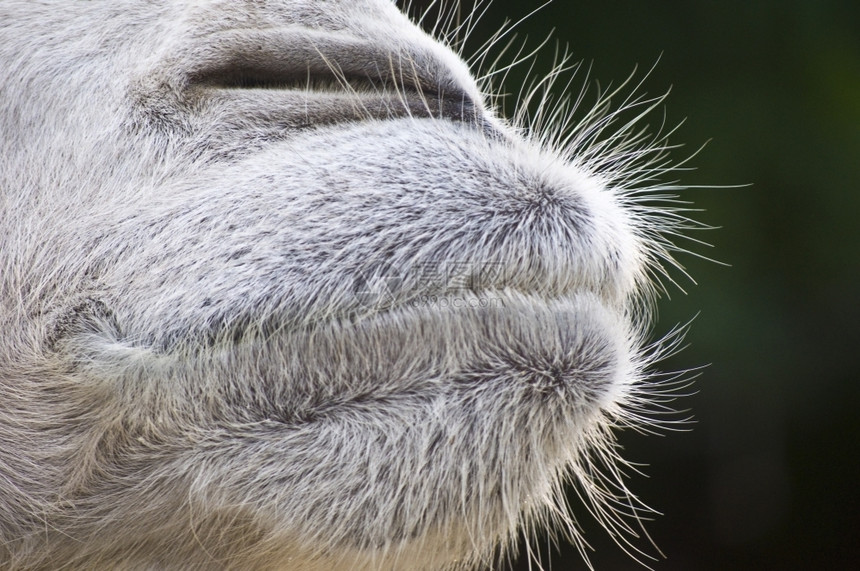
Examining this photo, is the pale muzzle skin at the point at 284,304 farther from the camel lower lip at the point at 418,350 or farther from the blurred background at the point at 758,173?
the blurred background at the point at 758,173

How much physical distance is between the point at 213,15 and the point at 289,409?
0.53 meters

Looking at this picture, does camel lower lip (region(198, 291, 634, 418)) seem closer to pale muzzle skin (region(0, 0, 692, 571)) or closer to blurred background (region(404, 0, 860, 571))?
pale muzzle skin (region(0, 0, 692, 571))

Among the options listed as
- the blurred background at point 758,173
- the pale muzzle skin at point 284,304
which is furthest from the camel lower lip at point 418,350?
the blurred background at point 758,173

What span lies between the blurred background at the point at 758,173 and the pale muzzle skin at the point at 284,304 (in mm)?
2162

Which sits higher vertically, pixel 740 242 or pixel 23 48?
pixel 23 48

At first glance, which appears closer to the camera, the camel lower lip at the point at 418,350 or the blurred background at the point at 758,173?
the camel lower lip at the point at 418,350

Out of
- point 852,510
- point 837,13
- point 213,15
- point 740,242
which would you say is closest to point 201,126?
point 213,15

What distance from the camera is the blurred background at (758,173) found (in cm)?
336

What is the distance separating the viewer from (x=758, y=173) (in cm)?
343

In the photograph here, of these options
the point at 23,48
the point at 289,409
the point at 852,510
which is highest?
the point at 23,48

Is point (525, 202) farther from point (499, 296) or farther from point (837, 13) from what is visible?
point (837, 13)

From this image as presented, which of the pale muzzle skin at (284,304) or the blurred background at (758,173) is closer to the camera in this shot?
the pale muzzle skin at (284,304)

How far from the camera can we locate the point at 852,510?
3.85 m

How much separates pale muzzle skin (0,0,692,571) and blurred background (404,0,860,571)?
2162 mm
